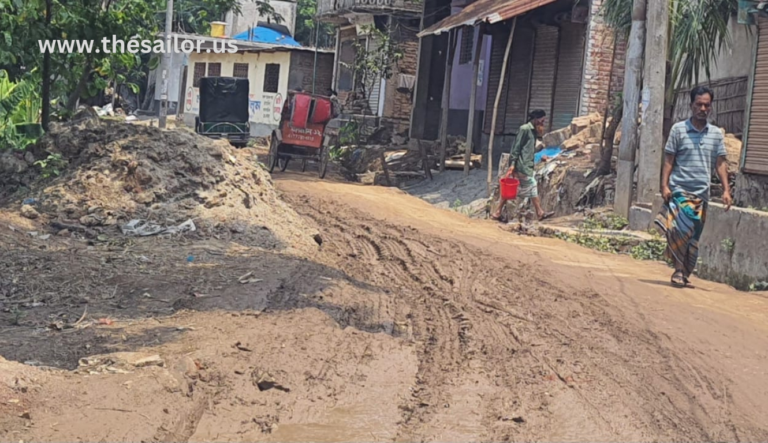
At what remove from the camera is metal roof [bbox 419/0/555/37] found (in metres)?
17.2

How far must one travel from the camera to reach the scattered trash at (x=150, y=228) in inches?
427

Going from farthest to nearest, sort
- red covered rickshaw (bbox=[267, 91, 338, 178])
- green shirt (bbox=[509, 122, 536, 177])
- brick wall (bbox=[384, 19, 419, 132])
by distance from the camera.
A: brick wall (bbox=[384, 19, 419, 132]) < red covered rickshaw (bbox=[267, 91, 338, 178]) < green shirt (bbox=[509, 122, 536, 177])

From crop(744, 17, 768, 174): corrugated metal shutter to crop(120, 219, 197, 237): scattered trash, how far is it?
686cm

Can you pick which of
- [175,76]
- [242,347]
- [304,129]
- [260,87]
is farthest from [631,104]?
[175,76]

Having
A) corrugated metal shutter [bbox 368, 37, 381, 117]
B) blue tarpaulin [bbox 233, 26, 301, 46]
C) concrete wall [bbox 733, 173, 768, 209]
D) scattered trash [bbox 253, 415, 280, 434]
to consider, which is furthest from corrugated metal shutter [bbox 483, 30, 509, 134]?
scattered trash [bbox 253, 415, 280, 434]

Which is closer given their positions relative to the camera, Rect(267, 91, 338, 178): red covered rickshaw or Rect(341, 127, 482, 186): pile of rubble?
Rect(267, 91, 338, 178): red covered rickshaw

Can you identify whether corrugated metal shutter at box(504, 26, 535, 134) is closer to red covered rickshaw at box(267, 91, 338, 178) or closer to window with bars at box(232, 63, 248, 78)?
red covered rickshaw at box(267, 91, 338, 178)

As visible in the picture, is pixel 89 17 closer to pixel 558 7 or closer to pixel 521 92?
pixel 558 7

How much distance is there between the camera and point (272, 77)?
123 feet

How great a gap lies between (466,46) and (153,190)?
53.0ft

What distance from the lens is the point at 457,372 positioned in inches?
228

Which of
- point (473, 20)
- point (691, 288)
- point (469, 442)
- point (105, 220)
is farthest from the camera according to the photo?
point (473, 20)

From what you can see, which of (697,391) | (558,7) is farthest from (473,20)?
(697,391)

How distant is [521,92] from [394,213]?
8677mm
